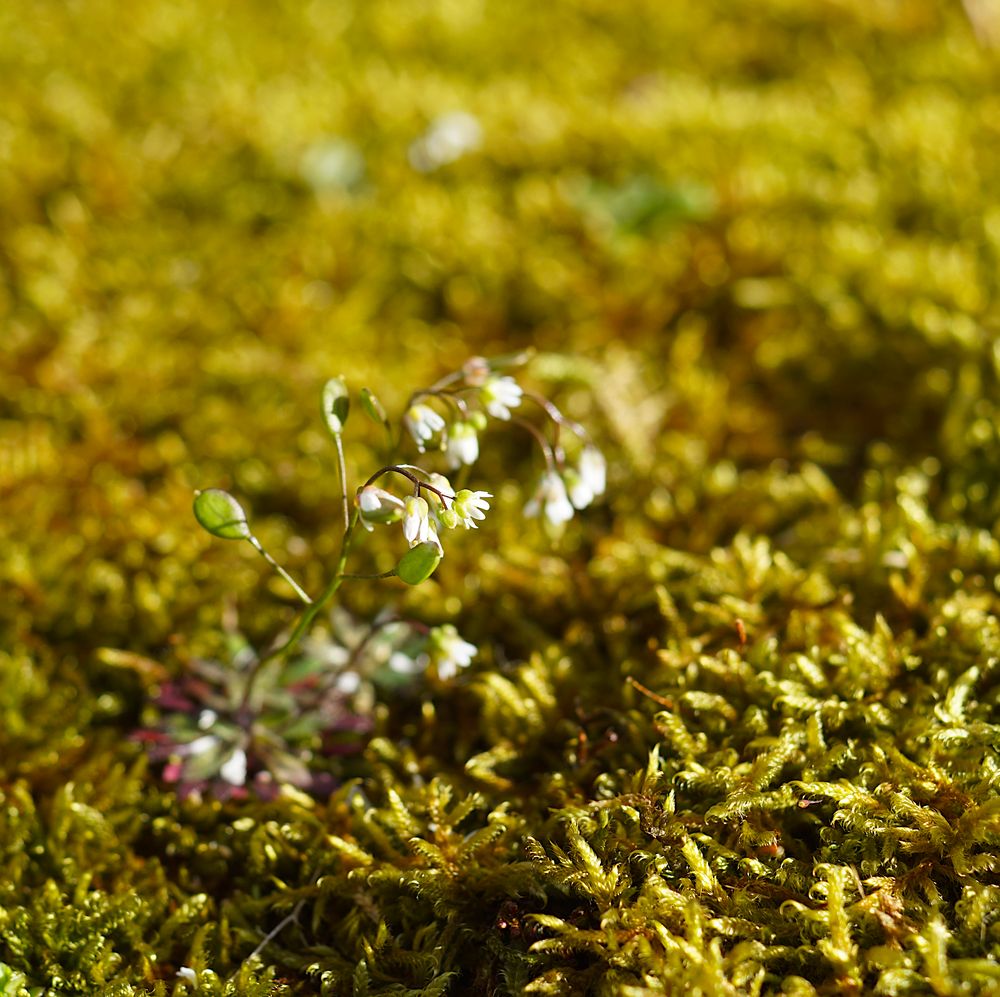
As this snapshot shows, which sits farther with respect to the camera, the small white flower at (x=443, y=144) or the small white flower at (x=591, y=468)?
the small white flower at (x=443, y=144)

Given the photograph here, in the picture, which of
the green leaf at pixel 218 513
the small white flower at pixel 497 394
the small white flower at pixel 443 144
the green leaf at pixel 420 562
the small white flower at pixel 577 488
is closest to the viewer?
the green leaf at pixel 420 562

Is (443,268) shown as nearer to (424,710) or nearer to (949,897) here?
(424,710)

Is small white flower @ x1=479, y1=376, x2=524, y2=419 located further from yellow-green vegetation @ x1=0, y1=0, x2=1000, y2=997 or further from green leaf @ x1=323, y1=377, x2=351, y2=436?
yellow-green vegetation @ x1=0, y1=0, x2=1000, y2=997

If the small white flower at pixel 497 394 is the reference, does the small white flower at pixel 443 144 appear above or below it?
above

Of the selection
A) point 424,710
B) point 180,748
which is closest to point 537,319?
point 424,710

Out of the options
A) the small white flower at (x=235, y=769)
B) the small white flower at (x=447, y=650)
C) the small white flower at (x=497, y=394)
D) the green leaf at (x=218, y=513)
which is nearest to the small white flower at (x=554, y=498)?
the small white flower at (x=497, y=394)

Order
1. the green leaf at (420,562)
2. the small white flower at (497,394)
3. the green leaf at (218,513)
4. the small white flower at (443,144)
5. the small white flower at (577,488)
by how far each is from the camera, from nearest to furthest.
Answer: the green leaf at (420,562)
the green leaf at (218,513)
the small white flower at (497,394)
the small white flower at (577,488)
the small white flower at (443,144)

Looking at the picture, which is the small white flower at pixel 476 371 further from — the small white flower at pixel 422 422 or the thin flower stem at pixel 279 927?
the thin flower stem at pixel 279 927

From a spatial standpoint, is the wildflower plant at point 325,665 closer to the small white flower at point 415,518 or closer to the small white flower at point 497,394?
the small white flower at point 497,394

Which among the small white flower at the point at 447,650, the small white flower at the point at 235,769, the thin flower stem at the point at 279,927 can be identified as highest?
the small white flower at the point at 447,650
